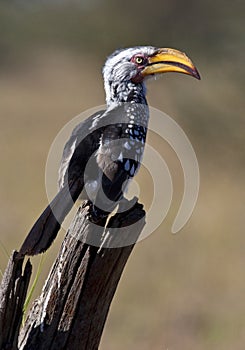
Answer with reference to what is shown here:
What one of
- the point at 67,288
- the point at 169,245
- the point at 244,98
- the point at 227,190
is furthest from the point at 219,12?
the point at 67,288

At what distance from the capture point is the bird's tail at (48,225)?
3.79m

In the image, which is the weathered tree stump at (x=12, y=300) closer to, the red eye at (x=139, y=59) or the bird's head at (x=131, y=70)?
the bird's head at (x=131, y=70)

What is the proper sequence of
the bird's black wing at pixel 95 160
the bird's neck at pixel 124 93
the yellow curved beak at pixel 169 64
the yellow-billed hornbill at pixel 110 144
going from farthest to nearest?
the bird's neck at pixel 124 93, the yellow curved beak at pixel 169 64, the bird's black wing at pixel 95 160, the yellow-billed hornbill at pixel 110 144

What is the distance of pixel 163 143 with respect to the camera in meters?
10.7

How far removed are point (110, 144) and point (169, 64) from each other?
497mm

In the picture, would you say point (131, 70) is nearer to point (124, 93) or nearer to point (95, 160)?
point (124, 93)

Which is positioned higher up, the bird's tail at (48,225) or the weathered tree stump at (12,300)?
the bird's tail at (48,225)

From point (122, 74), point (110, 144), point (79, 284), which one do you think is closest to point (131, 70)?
point (122, 74)

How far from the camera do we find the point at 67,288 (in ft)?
12.7

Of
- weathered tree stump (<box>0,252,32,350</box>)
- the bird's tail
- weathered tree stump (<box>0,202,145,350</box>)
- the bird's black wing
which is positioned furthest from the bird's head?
weathered tree stump (<box>0,252,32,350</box>)

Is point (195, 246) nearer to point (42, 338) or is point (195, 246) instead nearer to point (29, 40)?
point (42, 338)

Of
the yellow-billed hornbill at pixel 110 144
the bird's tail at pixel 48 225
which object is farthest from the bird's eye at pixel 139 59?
the bird's tail at pixel 48 225

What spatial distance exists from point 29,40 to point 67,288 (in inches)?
614

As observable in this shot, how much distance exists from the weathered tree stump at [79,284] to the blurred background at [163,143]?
0.56 metres
